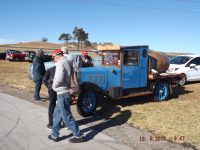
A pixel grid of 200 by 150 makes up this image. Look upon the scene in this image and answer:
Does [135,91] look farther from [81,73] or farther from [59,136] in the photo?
[59,136]

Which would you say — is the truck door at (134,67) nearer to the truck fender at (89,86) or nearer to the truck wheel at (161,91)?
the truck wheel at (161,91)

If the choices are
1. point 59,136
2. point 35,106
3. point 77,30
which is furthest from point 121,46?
point 77,30

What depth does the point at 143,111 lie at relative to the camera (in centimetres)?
1035

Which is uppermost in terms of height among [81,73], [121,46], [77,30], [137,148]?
[77,30]

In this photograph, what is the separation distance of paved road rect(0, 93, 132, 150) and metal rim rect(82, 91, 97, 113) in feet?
3.82

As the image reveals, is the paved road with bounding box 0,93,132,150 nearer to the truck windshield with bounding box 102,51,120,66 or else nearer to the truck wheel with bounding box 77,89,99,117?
the truck wheel with bounding box 77,89,99,117

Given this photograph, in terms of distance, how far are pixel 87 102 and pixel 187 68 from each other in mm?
9460

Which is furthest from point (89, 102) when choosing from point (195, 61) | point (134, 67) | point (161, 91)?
point (195, 61)

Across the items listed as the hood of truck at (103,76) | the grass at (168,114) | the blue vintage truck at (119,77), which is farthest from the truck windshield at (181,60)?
the hood of truck at (103,76)

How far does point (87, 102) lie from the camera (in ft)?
31.8

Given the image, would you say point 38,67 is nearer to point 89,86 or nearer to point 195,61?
point 89,86

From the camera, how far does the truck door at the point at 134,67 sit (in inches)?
437

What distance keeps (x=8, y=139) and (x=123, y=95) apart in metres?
4.79

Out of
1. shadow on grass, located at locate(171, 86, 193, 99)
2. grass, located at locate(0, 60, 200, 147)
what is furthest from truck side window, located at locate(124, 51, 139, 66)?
shadow on grass, located at locate(171, 86, 193, 99)
